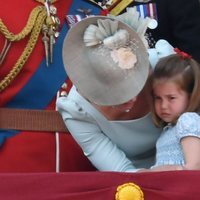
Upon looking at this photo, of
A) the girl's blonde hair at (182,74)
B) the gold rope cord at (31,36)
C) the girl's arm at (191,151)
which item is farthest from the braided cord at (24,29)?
the girl's arm at (191,151)

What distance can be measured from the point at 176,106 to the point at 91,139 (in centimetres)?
19

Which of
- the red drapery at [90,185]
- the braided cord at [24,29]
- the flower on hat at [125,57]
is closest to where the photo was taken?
the red drapery at [90,185]

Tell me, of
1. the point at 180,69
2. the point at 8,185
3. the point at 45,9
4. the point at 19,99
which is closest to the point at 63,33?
the point at 45,9

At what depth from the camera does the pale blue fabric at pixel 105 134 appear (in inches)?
62.8

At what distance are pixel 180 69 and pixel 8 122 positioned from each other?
1.21ft

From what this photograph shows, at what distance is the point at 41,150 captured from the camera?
162 centimetres

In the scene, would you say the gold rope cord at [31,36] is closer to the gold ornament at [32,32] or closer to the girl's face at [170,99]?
the gold ornament at [32,32]

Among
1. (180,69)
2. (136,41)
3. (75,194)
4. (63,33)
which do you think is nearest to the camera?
(75,194)

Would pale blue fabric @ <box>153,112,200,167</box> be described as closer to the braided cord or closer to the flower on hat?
the flower on hat

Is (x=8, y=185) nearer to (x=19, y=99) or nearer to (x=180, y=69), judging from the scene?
(x=19, y=99)

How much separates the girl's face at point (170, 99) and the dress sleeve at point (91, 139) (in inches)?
5.2

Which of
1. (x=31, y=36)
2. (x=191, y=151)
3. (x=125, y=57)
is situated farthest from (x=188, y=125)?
(x=31, y=36)

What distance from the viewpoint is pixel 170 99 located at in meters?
1.56

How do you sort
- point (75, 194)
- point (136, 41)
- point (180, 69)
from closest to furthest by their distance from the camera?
point (75, 194) < point (136, 41) < point (180, 69)
